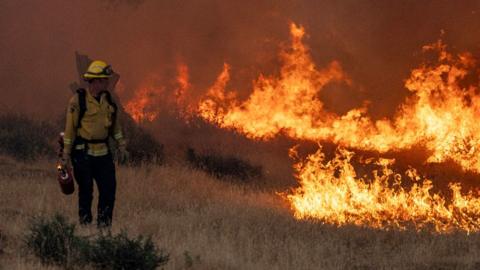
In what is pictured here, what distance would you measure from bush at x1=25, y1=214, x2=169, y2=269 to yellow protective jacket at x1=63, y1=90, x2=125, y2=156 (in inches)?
44.7

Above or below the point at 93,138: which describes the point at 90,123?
above

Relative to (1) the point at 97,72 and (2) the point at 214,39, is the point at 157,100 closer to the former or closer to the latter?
(2) the point at 214,39

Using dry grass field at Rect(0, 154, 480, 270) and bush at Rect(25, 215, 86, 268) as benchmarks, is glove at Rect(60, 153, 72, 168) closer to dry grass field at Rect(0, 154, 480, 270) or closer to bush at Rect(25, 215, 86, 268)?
dry grass field at Rect(0, 154, 480, 270)

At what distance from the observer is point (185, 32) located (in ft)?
73.4

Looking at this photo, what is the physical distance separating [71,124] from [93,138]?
30 centimetres

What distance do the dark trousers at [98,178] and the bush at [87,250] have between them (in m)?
1.07

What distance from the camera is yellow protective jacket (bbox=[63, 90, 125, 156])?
353 inches

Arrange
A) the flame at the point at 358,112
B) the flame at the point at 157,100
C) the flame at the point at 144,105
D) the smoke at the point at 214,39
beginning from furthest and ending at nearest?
the flame at the point at 144,105
the flame at the point at 157,100
the smoke at the point at 214,39
the flame at the point at 358,112

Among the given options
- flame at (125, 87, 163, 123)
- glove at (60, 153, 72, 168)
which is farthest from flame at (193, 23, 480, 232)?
glove at (60, 153, 72, 168)

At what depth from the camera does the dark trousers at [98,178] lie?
9.19 meters

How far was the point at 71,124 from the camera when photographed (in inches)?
353

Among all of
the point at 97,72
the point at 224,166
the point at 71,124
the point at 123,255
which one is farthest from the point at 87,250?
the point at 224,166

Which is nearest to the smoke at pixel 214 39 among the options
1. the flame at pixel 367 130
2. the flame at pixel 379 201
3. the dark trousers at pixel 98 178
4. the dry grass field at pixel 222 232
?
the flame at pixel 367 130

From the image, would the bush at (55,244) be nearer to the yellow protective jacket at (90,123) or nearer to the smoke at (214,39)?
the yellow protective jacket at (90,123)
